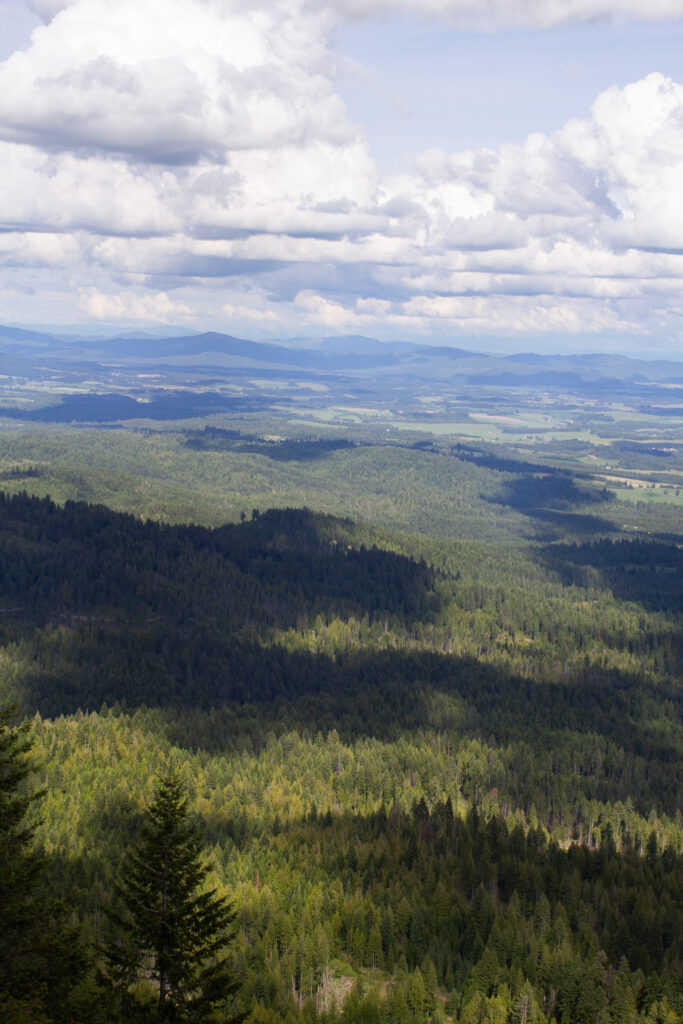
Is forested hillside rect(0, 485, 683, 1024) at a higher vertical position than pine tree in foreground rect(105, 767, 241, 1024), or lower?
lower

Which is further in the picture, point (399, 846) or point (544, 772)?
point (544, 772)

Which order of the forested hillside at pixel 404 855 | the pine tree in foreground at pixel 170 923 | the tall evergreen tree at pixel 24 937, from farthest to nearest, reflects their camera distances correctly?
1. the forested hillside at pixel 404 855
2. the tall evergreen tree at pixel 24 937
3. the pine tree in foreground at pixel 170 923

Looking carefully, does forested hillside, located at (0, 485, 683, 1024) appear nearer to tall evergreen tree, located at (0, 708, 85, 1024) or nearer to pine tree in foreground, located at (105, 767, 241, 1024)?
tall evergreen tree, located at (0, 708, 85, 1024)

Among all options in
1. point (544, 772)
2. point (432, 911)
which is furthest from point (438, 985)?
point (544, 772)

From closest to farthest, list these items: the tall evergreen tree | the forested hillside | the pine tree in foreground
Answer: the pine tree in foreground
the tall evergreen tree
the forested hillside

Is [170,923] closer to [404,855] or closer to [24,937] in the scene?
[24,937]

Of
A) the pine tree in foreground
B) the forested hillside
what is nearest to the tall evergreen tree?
the forested hillside

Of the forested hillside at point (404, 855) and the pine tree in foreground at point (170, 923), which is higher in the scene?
the pine tree in foreground at point (170, 923)

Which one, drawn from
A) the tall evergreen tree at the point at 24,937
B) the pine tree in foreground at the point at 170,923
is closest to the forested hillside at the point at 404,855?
the tall evergreen tree at the point at 24,937

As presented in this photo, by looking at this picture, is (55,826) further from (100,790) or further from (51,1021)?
(51,1021)

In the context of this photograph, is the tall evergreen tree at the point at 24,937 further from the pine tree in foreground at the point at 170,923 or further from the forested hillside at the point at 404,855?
the pine tree in foreground at the point at 170,923

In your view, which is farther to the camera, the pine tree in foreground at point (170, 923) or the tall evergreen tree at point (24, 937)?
the tall evergreen tree at point (24, 937)
